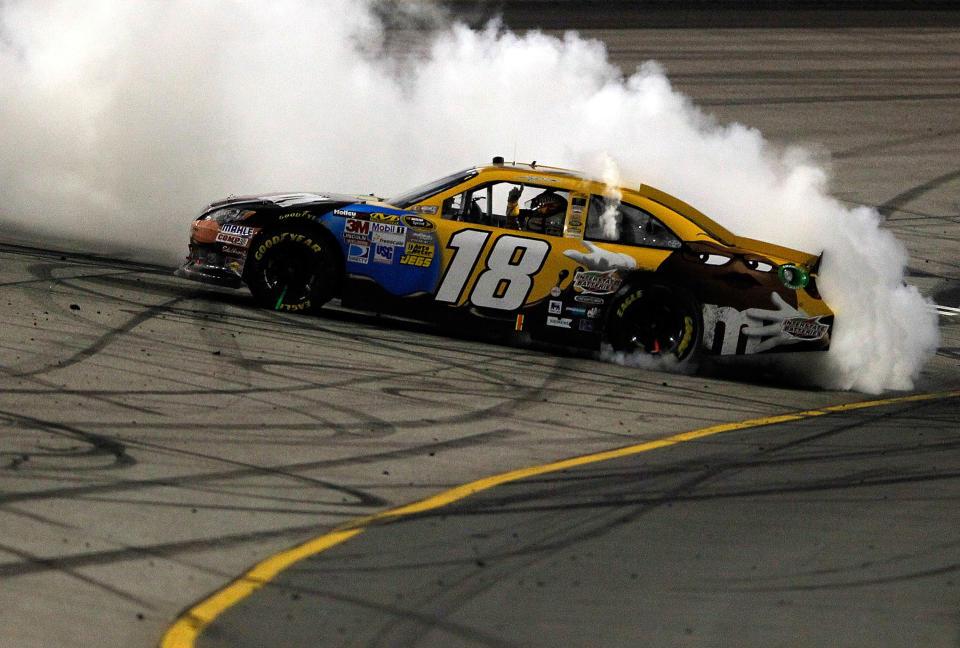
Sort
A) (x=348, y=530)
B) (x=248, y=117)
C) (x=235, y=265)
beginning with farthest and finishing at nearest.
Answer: (x=248, y=117)
(x=235, y=265)
(x=348, y=530)

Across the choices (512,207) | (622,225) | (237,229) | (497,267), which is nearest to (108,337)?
(237,229)

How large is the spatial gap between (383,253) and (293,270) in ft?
2.66

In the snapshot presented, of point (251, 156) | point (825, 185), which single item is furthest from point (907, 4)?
point (251, 156)

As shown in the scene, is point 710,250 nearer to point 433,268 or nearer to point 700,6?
point 433,268

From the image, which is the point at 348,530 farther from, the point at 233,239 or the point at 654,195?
the point at 654,195

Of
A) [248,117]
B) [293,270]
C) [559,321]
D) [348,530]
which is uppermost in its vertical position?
[248,117]

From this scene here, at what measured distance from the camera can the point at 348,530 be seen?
6285 millimetres

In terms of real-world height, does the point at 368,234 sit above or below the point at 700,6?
below

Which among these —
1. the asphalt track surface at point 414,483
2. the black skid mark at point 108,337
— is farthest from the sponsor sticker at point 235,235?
the black skid mark at point 108,337

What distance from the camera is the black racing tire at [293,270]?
1127 cm

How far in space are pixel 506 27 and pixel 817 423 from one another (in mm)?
18485

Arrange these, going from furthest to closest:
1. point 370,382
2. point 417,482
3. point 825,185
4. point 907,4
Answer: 1. point 907,4
2. point 825,185
3. point 370,382
4. point 417,482

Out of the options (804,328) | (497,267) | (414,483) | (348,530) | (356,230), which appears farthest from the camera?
(356,230)

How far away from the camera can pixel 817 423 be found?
376 inches
